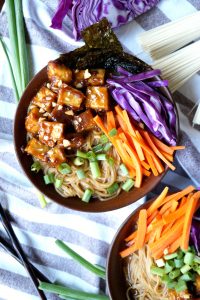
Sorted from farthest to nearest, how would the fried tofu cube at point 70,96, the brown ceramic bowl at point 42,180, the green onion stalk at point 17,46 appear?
the green onion stalk at point 17,46
the brown ceramic bowl at point 42,180
the fried tofu cube at point 70,96

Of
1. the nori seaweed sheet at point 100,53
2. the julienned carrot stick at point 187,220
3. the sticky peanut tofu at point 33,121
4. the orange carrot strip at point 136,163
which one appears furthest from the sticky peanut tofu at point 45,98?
the julienned carrot stick at point 187,220

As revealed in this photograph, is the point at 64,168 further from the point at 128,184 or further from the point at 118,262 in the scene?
the point at 118,262

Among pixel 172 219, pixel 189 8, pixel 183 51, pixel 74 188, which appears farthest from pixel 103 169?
pixel 189 8

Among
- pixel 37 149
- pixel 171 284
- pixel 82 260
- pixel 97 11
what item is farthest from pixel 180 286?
pixel 97 11

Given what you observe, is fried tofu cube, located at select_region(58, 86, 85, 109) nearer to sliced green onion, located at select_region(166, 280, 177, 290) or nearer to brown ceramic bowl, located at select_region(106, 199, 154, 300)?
brown ceramic bowl, located at select_region(106, 199, 154, 300)

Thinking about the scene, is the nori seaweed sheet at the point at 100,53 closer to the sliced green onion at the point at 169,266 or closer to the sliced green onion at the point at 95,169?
the sliced green onion at the point at 95,169
